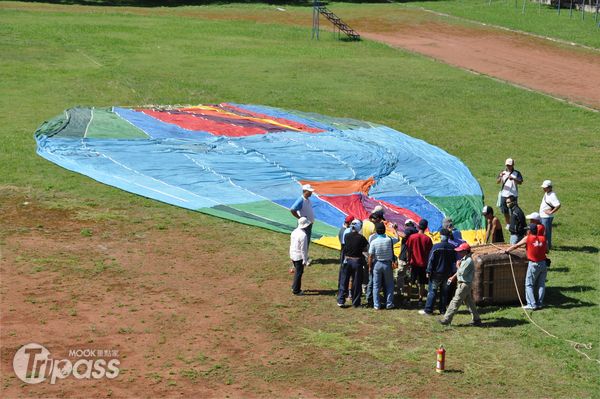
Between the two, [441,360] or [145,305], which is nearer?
[441,360]

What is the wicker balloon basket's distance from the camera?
1939 centimetres

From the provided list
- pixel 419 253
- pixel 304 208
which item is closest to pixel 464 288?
pixel 419 253

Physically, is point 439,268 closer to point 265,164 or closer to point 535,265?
point 535,265

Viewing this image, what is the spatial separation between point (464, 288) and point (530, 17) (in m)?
49.2

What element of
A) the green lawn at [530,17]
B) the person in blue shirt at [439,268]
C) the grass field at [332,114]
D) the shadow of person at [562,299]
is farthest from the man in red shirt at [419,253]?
the green lawn at [530,17]

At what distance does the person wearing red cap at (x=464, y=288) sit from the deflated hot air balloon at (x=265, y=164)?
17.1 ft

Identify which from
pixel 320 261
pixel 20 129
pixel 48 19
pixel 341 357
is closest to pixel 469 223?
pixel 320 261

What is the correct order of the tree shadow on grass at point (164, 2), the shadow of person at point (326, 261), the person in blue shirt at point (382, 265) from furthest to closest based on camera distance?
the tree shadow on grass at point (164, 2) < the shadow of person at point (326, 261) < the person in blue shirt at point (382, 265)

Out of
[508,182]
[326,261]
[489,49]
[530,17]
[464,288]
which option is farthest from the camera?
[530,17]

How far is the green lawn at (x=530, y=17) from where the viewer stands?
57.4 meters

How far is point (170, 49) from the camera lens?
163 ft

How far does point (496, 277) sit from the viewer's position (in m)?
19.5

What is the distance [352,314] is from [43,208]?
32.2ft

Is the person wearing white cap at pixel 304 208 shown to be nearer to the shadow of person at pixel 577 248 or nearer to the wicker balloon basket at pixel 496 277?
the wicker balloon basket at pixel 496 277
